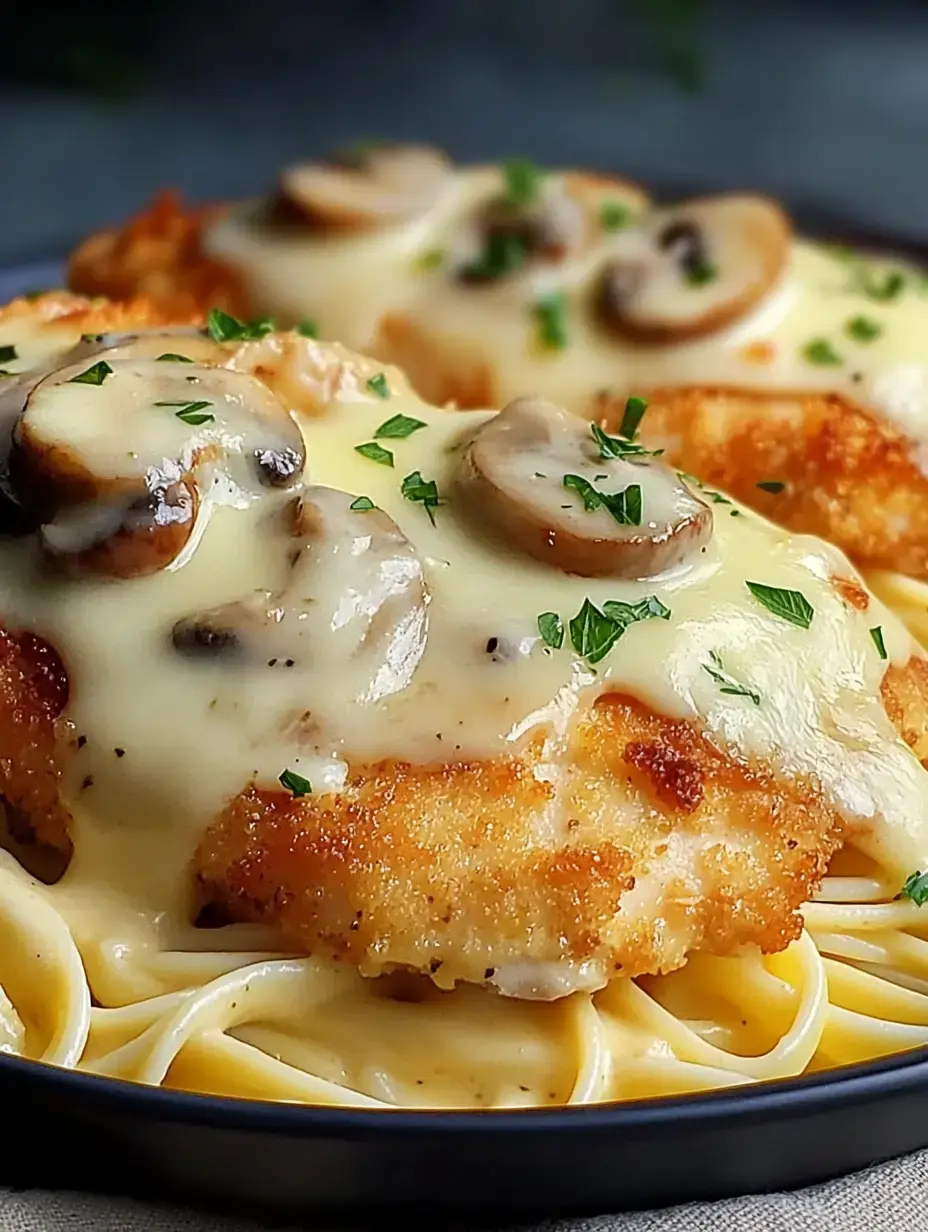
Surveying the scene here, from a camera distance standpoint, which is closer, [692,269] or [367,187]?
[692,269]

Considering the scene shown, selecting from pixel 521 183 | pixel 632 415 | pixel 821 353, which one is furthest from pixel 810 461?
pixel 521 183

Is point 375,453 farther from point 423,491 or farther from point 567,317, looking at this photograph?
point 567,317

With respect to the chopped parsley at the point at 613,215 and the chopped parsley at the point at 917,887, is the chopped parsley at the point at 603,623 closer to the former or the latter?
the chopped parsley at the point at 917,887

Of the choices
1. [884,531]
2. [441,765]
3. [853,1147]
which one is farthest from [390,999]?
[884,531]

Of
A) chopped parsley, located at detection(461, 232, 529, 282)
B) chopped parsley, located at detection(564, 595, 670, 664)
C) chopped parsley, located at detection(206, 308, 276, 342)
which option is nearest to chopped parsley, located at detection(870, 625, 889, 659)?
chopped parsley, located at detection(564, 595, 670, 664)

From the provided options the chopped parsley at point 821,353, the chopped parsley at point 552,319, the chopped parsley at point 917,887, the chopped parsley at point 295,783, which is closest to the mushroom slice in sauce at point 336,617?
the chopped parsley at point 295,783

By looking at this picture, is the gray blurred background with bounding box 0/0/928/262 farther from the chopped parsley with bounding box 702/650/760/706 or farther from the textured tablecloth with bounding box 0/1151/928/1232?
the textured tablecloth with bounding box 0/1151/928/1232
